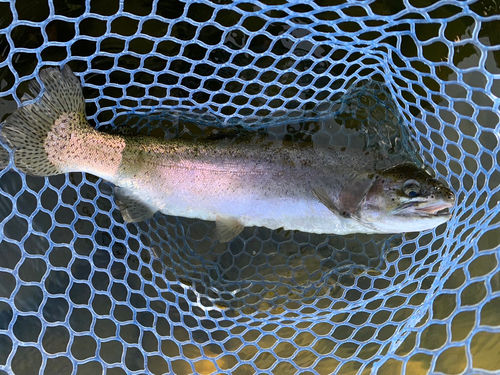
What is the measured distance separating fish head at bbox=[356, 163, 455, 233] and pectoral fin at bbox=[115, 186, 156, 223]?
1559 mm

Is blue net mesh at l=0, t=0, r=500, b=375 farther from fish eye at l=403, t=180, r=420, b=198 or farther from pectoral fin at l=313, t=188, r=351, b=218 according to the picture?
pectoral fin at l=313, t=188, r=351, b=218

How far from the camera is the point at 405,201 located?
243 cm

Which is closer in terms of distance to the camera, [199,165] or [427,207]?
[427,207]

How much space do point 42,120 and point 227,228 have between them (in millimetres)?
1568

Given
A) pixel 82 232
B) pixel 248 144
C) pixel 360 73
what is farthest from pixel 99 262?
pixel 360 73

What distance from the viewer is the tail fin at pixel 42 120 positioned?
262 cm

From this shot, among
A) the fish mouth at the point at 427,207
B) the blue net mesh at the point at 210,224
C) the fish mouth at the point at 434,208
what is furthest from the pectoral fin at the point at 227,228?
the fish mouth at the point at 434,208

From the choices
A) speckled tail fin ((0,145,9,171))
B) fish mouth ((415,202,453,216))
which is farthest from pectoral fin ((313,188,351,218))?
speckled tail fin ((0,145,9,171))

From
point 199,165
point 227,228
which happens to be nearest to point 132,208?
point 199,165

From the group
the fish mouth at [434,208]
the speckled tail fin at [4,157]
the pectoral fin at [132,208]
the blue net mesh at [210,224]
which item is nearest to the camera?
the fish mouth at [434,208]

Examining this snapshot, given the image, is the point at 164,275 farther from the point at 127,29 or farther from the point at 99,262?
the point at 127,29

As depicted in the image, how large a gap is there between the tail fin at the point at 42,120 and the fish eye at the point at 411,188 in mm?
2340

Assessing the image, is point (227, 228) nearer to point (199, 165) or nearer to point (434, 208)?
point (199, 165)

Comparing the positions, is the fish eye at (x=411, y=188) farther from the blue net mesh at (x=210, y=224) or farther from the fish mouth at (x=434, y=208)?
the blue net mesh at (x=210, y=224)
